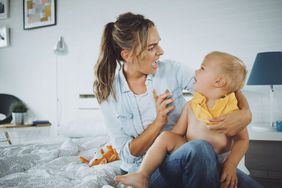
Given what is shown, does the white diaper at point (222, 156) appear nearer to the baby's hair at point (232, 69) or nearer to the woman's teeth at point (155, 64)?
the baby's hair at point (232, 69)

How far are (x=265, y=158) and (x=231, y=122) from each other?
0.80 ft

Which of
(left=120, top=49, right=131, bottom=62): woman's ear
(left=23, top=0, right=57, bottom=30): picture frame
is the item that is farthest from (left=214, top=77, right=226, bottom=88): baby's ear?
(left=23, top=0, right=57, bottom=30): picture frame

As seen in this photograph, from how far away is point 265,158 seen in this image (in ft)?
2.40

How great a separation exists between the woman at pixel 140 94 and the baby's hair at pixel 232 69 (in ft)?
0.20

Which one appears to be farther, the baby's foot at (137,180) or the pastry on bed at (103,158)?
the pastry on bed at (103,158)

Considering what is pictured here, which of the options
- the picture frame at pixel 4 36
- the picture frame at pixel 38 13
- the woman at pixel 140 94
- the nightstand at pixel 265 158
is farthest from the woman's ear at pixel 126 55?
the picture frame at pixel 4 36

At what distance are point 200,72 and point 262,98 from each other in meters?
0.59

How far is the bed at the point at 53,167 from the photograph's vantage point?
2.31 ft

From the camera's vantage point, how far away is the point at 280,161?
2.37 feet

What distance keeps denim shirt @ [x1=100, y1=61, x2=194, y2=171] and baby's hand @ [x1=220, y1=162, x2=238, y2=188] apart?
181mm

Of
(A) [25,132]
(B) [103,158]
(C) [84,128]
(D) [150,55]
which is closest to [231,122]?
(D) [150,55]

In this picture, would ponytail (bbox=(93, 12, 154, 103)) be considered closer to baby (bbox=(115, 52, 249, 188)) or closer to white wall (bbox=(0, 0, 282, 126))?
baby (bbox=(115, 52, 249, 188))

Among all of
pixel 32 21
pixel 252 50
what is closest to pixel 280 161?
pixel 252 50

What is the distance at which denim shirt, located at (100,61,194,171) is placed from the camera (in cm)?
72
